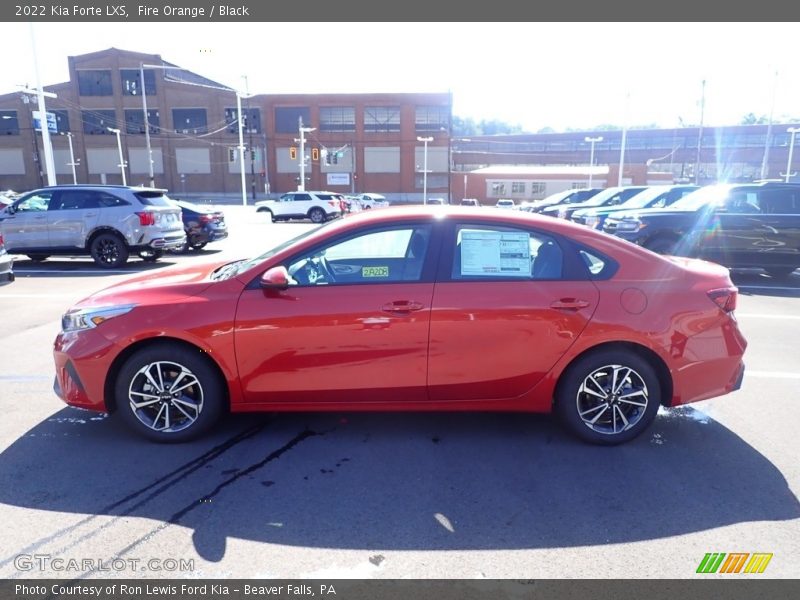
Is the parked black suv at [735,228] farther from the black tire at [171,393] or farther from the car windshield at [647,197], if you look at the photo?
the black tire at [171,393]

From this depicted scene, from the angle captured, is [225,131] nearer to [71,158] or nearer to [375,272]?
[71,158]

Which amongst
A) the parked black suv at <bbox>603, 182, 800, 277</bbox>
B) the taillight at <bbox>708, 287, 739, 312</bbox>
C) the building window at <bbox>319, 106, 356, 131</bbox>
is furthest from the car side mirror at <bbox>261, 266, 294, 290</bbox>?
the building window at <bbox>319, 106, 356, 131</bbox>

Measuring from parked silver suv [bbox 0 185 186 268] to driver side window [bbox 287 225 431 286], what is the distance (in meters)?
9.16

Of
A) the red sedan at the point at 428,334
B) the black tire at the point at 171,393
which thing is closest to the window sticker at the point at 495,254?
the red sedan at the point at 428,334

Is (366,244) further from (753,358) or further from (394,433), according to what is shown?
(753,358)

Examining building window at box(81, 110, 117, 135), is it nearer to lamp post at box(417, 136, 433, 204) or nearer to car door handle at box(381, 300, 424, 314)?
lamp post at box(417, 136, 433, 204)

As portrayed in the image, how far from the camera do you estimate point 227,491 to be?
3.35 metres

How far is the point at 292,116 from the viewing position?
6500cm

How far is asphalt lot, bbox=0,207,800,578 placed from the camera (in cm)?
278

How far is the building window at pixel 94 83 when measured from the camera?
65.0m

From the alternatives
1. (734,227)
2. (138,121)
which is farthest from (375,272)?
(138,121)

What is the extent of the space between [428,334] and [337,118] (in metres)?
65.2

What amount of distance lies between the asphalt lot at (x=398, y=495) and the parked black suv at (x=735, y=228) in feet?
22.3

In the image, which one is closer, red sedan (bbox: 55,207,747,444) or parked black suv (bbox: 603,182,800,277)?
red sedan (bbox: 55,207,747,444)
